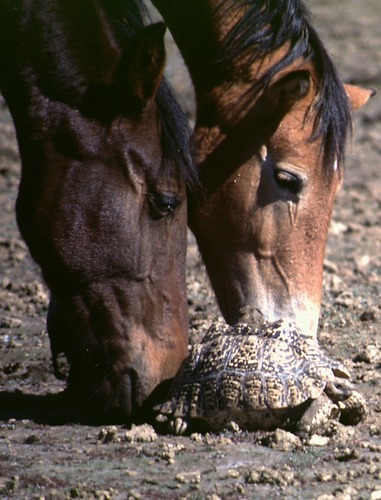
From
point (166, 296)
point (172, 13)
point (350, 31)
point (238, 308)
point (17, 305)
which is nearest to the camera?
point (166, 296)

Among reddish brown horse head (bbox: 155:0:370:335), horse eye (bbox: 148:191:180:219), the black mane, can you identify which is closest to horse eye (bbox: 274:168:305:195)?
reddish brown horse head (bbox: 155:0:370:335)

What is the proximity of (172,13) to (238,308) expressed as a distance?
1.72m

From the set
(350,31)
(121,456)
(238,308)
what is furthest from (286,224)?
(350,31)

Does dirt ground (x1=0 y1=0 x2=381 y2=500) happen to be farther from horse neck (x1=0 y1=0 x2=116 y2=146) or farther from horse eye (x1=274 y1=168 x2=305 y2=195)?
horse neck (x1=0 y1=0 x2=116 y2=146)

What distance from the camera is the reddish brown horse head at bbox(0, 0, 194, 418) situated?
4535mm

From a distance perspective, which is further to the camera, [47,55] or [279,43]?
[279,43]

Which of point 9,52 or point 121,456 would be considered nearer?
point 121,456

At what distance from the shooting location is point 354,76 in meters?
13.1

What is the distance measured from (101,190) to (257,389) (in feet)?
3.70

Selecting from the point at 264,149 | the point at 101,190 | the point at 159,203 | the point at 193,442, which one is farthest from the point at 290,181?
the point at 193,442

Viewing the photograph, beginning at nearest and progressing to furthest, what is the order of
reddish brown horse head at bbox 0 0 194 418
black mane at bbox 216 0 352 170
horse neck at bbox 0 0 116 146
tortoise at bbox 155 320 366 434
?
tortoise at bbox 155 320 366 434
reddish brown horse head at bbox 0 0 194 418
horse neck at bbox 0 0 116 146
black mane at bbox 216 0 352 170

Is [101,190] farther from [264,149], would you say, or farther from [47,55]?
[264,149]

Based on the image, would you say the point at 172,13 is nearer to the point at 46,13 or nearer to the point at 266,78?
the point at 266,78

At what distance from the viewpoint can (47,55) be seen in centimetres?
472
